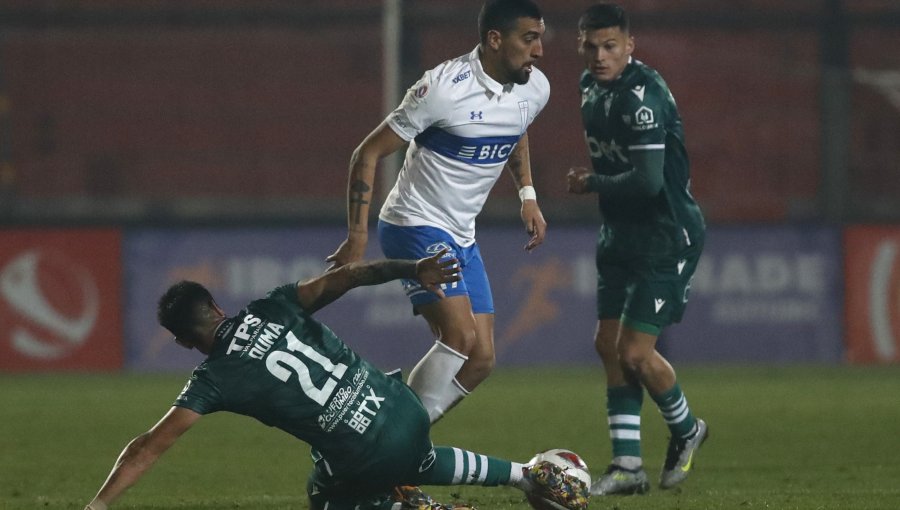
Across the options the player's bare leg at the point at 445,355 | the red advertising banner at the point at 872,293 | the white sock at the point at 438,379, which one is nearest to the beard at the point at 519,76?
the player's bare leg at the point at 445,355

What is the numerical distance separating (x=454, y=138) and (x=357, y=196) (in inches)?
22.6

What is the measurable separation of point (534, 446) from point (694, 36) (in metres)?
19.5

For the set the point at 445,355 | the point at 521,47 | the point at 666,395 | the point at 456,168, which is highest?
the point at 521,47

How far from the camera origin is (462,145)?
7168 mm

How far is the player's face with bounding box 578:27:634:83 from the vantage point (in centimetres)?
752

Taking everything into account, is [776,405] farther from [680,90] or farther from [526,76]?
[680,90]

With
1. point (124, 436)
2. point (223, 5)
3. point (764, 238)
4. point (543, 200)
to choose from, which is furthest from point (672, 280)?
point (223, 5)

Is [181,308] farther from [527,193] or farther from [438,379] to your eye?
[527,193]

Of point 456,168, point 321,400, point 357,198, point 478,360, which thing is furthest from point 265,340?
point 456,168

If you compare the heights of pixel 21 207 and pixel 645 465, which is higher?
pixel 645 465

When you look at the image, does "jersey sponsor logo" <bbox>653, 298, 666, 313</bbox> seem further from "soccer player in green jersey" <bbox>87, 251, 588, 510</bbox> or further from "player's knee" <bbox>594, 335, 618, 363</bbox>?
"soccer player in green jersey" <bbox>87, 251, 588, 510</bbox>

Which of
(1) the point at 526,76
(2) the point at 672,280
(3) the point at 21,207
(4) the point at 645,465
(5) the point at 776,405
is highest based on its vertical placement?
(1) the point at 526,76

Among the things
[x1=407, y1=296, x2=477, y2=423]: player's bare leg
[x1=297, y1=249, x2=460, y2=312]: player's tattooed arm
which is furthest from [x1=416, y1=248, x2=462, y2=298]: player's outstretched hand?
[x1=407, y1=296, x2=477, y2=423]: player's bare leg

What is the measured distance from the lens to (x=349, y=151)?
2747 centimetres
